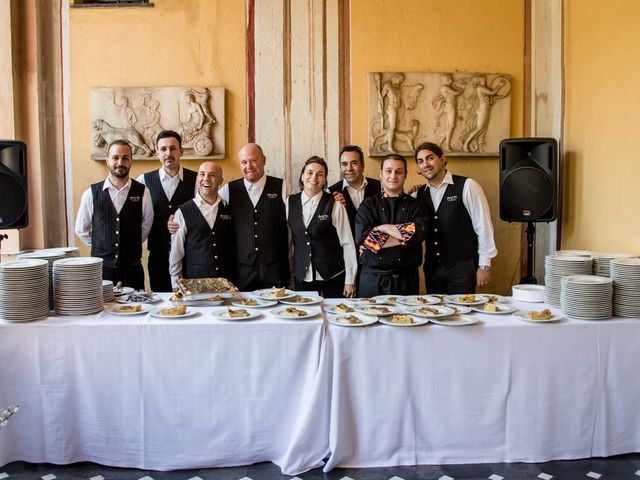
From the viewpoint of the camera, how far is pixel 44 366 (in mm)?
2404

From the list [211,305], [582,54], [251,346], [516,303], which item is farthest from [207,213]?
[582,54]

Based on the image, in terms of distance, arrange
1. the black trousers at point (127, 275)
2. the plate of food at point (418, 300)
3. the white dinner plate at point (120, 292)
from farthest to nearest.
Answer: the black trousers at point (127, 275), the white dinner plate at point (120, 292), the plate of food at point (418, 300)

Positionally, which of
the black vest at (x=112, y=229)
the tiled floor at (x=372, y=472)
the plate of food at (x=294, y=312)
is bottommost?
the tiled floor at (x=372, y=472)

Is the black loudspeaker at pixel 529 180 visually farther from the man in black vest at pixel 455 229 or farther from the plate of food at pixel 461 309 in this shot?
the plate of food at pixel 461 309

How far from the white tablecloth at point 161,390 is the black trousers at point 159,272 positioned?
151 centimetres

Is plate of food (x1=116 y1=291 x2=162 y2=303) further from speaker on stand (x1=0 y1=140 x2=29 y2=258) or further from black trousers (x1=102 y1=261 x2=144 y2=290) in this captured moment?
speaker on stand (x1=0 y1=140 x2=29 y2=258)

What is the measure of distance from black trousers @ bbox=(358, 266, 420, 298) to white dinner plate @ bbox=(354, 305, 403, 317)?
0.54 m

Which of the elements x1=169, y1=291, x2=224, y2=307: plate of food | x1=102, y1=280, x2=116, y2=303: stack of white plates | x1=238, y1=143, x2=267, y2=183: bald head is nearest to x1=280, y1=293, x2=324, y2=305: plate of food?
x1=169, y1=291, x2=224, y2=307: plate of food

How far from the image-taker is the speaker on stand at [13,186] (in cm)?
365

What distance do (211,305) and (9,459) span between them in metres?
1.11

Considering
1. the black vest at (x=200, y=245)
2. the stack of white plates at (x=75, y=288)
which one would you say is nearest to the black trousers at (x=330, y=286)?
the black vest at (x=200, y=245)

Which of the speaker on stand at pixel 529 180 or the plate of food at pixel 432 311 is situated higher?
the speaker on stand at pixel 529 180

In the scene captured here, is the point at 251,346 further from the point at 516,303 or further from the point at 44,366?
the point at 516,303

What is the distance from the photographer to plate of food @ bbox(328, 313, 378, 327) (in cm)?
239
